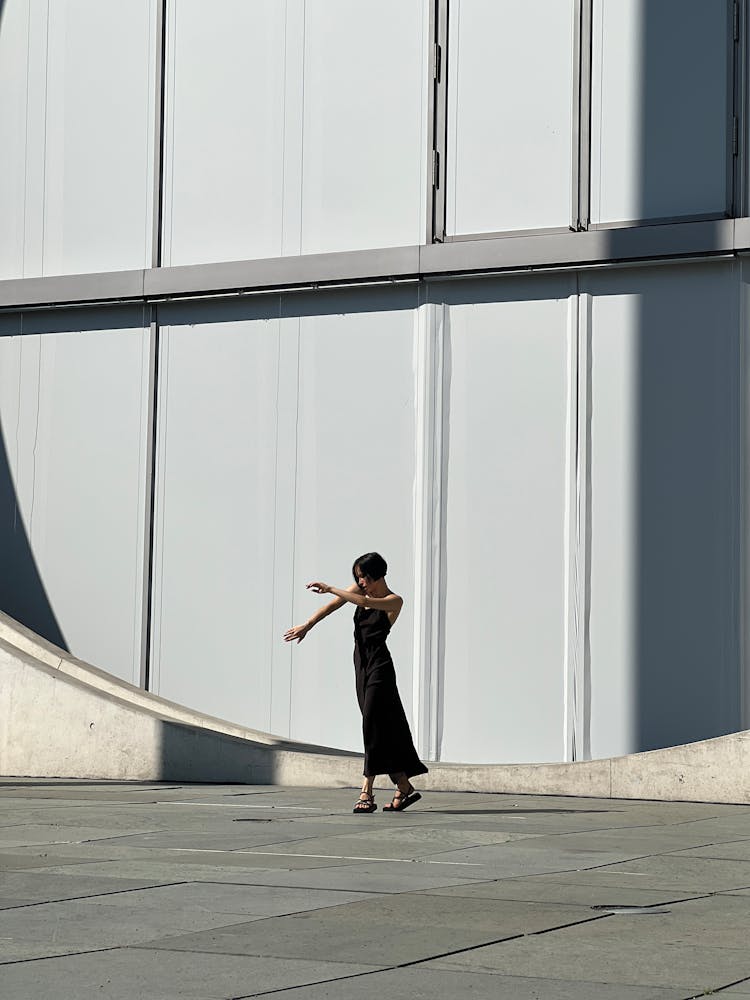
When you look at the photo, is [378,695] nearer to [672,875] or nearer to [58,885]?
[672,875]

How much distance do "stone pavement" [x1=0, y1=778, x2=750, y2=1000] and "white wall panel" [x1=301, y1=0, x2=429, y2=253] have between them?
6926 millimetres

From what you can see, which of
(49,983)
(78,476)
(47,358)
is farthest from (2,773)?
(49,983)

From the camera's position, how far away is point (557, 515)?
15.2 metres

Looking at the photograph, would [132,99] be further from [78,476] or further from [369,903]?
[369,903]

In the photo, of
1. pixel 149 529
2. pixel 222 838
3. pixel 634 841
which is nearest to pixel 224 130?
pixel 149 529

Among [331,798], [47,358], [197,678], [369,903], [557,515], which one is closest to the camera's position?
[369,903]

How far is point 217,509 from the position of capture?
17.0 meters

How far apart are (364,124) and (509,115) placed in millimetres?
1590

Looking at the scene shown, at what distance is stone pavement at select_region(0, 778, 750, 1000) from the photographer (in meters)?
5.28

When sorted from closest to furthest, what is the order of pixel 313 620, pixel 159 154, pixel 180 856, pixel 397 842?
pixel 180 856
pixel 397 842
pixel 313 620
pixel 159 154

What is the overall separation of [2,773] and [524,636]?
16.9ft

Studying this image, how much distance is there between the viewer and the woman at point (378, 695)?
446 inches

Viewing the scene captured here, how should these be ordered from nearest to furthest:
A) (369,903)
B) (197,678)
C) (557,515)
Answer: (369,903)
(557,515)
(197,678)

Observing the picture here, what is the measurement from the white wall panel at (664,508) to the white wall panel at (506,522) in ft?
1.30
